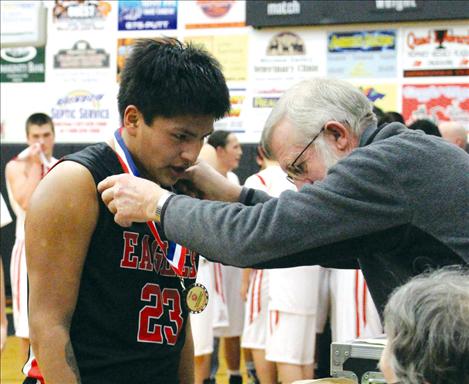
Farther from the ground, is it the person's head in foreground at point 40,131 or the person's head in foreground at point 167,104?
the person's head in foreground at point 167,104

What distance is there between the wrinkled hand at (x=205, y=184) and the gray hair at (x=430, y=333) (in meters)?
1.16

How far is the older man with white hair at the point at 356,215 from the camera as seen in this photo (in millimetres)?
2205

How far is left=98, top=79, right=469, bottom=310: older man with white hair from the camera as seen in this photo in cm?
221

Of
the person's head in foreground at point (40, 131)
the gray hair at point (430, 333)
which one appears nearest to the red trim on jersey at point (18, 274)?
the person's head in foreground at point (40, 131)

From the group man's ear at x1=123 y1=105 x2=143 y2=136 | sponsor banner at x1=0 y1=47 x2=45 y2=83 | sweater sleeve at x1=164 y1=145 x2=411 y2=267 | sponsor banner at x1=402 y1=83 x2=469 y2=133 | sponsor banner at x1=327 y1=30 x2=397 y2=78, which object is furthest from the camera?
sponsor banner at x1=0 y1=47 x2=45 y2=83

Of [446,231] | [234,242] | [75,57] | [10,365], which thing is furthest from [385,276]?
[75,57]

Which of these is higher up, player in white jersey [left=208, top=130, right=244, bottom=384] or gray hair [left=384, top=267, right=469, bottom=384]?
gray hair [left=384, top=267, right=469, bottom=384]

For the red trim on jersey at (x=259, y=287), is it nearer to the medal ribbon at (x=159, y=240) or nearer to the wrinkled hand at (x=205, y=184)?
the wrinkled hand at (x=205, y=184)

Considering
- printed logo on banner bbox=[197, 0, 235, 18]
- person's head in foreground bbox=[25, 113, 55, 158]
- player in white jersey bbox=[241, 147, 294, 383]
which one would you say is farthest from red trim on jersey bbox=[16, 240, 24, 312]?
printed logo on banner bbox=[197, 0, 235, 18]

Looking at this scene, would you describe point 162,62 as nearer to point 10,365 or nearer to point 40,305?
point 40,305

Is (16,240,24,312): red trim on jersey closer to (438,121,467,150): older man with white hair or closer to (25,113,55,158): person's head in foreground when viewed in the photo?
(25,113,55,158): person's head in foreground

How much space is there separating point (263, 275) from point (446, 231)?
3909 mm

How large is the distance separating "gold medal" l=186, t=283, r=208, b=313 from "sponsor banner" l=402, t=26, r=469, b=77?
7145 millimetres

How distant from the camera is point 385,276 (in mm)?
2385
